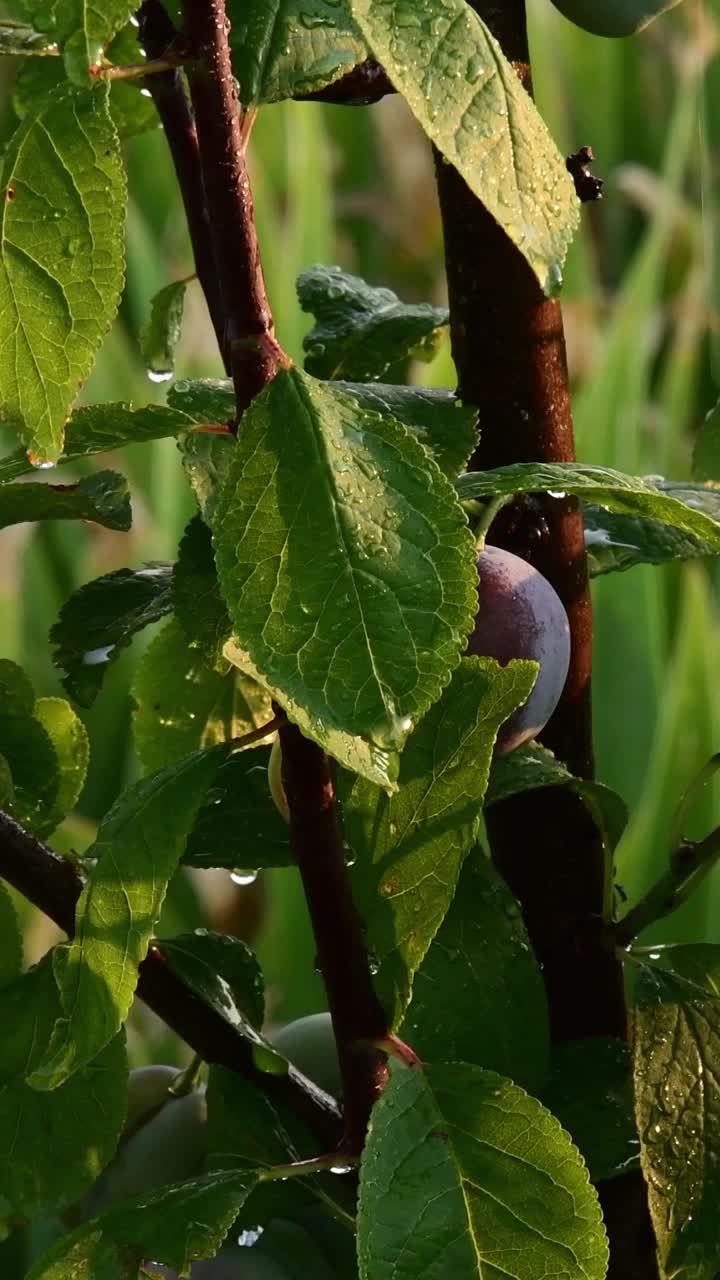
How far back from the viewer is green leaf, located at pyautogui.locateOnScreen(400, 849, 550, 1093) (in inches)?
12.4

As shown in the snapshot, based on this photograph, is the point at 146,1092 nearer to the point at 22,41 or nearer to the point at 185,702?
the point at 185,702

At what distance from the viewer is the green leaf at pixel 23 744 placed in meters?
0.36

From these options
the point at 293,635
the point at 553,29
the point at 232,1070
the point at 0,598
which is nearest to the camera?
the point at 293,635

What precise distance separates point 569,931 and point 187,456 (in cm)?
15

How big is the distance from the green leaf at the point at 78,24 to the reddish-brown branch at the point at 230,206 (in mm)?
31

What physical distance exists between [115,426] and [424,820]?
0.09m

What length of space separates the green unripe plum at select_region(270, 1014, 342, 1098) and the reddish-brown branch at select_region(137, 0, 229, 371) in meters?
0.19

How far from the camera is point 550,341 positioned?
0.36 metres

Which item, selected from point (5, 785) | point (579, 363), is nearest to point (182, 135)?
point (5, 785)

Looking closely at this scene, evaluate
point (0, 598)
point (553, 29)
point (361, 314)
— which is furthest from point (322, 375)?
point (553, 29)

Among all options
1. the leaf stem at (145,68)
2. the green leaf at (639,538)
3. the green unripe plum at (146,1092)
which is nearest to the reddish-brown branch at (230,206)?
the leaf stem at (145,68)

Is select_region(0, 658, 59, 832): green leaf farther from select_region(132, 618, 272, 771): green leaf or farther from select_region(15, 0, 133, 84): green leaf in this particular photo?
select_region(15, 0, 133, 84): green leaf

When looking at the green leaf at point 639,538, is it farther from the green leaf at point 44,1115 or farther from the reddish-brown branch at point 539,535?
the green leaf at point 44,1115

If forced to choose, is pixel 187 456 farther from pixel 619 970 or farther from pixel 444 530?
pixel 619 970
